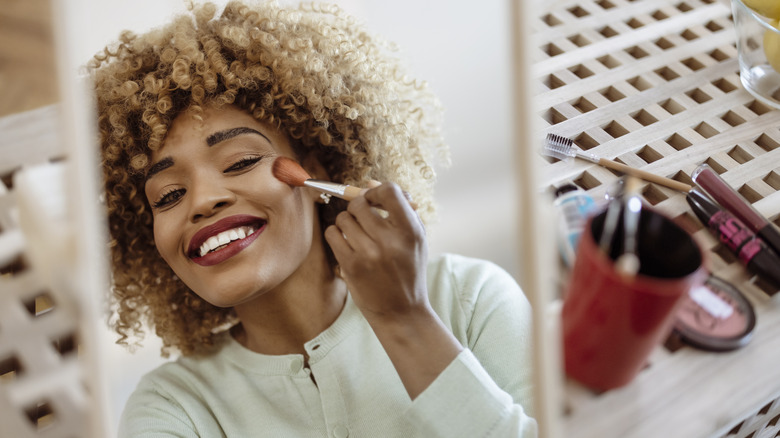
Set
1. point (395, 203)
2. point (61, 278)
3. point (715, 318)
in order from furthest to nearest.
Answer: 1. point (395, 203)
2. point (715, 318)
3. point (61, 278)

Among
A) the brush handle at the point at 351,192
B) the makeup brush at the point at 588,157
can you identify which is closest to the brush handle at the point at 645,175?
the makeup brush at the point at 588,157

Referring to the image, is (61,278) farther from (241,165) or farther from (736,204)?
(736,204)

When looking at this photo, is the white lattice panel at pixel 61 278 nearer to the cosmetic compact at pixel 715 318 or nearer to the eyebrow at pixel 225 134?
the eyebrow at pixel 225 134

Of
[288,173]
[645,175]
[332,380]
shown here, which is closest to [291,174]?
[288,173]

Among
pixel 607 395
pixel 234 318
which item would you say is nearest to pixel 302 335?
pixel 234 318

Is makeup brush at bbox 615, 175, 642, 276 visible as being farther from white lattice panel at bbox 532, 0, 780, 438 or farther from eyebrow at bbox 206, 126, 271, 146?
eyebrow at bbox 206, 126, 271, 146

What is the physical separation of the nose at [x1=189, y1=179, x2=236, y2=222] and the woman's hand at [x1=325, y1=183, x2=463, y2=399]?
0.15m

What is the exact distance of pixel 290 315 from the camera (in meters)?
0.81

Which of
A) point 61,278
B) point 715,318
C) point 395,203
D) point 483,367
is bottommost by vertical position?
point 483,367

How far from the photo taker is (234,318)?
95 cm

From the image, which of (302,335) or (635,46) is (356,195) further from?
(635,46)

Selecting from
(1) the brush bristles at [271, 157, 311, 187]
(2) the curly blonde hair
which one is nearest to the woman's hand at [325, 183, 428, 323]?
(1) the brush bristles at [271, 157, 311, 187]

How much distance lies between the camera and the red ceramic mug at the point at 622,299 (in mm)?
405

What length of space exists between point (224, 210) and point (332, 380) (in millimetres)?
208
